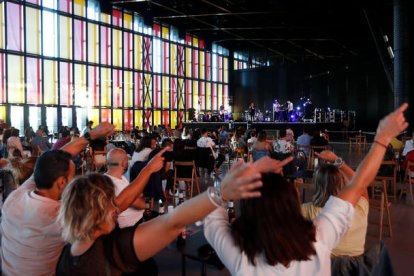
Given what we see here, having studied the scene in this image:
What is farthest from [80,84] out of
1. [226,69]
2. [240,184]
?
[240,184]

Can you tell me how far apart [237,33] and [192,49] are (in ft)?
9.38

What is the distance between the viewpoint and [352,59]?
24.4 meters

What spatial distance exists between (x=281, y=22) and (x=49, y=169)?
22.0 m

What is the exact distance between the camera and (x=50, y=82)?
57.5 ft

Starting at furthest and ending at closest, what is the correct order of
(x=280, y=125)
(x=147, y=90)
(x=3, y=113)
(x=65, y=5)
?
1. (x=147, y=90)
2. (x=280, y=125)
3. (x=65, y=5)
4. (x=3, y=113)

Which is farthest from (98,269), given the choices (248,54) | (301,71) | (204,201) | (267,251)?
(248,54)

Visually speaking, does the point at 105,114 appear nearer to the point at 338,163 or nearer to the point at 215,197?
the point at 338,163

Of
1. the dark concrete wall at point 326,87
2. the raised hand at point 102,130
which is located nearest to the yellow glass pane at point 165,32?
the dark concrete wall at point 326,87

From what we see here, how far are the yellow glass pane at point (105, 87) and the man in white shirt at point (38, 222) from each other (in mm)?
18006

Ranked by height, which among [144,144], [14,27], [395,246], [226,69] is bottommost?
[395,246]

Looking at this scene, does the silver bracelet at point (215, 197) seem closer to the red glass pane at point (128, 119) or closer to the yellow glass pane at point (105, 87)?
the yellow glass pane at point (105, 87)

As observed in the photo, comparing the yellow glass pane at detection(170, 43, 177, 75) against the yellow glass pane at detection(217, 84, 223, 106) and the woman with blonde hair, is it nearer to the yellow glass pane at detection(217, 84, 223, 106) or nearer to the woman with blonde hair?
the yellow glass pane at detection(217, 84, 223, 106)

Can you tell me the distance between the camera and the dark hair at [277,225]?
154 cm

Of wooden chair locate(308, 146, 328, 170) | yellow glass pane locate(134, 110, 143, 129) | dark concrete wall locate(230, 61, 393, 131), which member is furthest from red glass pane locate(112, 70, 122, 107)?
wooden chair locate(308, 146, 328, 170)
